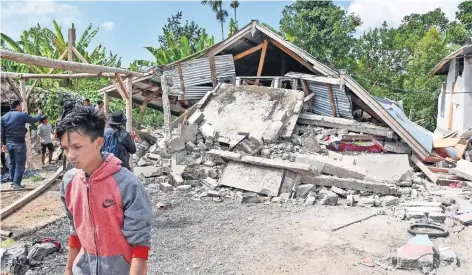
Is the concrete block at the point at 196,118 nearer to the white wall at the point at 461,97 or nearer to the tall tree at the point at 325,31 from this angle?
the white wall at the point at 461,97

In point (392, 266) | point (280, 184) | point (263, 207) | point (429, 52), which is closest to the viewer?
point (392, 266)

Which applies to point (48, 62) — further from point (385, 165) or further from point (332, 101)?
point (332, 101)

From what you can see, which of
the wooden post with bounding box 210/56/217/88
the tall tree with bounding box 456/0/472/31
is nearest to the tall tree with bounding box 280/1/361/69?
the tall tree with bounding box 456/0/472/31

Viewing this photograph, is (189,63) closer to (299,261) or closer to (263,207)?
(263,207)

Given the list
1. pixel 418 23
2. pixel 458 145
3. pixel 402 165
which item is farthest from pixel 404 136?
pixel 418 23

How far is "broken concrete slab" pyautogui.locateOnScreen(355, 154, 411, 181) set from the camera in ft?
31.0

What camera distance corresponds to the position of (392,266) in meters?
5.14

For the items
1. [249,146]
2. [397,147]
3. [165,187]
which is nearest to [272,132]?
[249,146]

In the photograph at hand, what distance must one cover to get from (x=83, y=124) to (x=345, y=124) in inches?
392

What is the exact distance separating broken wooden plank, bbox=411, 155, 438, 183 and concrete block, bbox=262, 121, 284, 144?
3500mm

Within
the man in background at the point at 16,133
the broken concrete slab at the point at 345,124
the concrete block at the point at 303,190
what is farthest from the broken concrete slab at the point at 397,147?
the man in background at the point at 16,133

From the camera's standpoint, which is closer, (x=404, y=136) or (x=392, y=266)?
(x=392, y=266)

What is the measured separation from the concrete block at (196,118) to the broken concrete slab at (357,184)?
Answer: 398 centimetres

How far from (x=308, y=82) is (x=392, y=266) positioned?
309 inches
